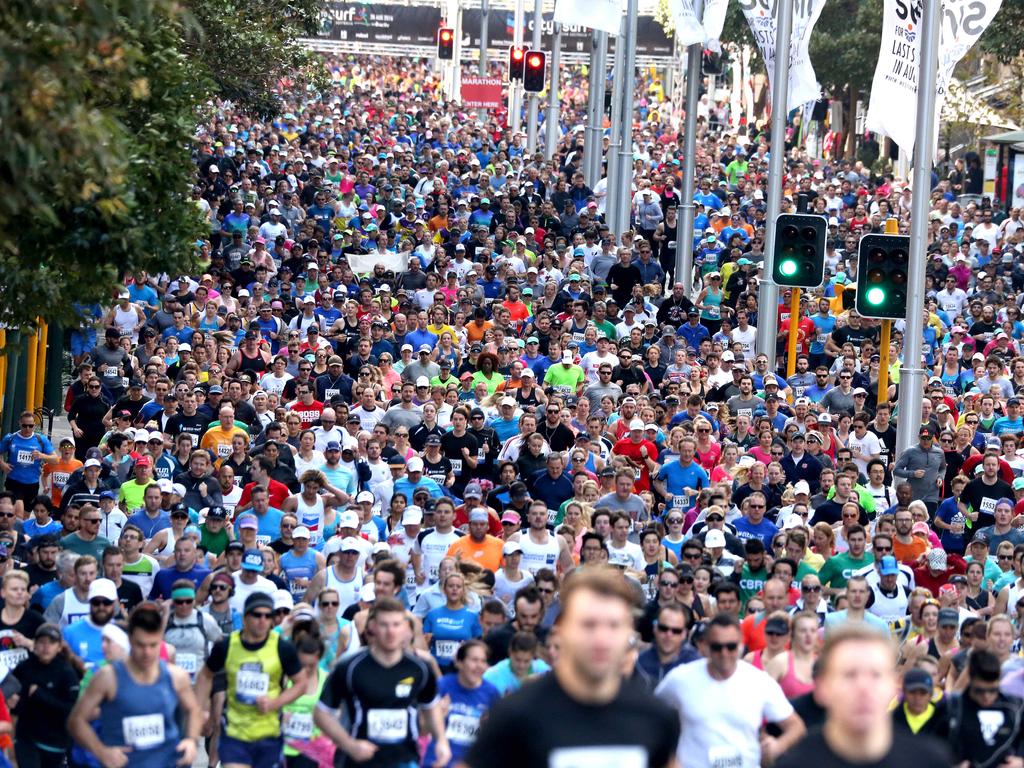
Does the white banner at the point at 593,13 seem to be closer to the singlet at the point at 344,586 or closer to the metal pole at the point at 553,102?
the metal pole at the point at 553,102

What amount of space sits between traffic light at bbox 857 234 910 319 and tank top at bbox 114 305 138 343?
28.4ft

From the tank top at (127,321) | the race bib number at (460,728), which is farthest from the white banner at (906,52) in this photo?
the race bib number at (460,728)

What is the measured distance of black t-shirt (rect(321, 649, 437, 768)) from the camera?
957 centimetres

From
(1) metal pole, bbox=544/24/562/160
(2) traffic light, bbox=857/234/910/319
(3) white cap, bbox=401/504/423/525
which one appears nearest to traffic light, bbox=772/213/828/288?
(2) traffic light, bbox=857/234/910/319

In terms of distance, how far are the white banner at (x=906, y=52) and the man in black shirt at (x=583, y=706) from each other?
53.5 feet

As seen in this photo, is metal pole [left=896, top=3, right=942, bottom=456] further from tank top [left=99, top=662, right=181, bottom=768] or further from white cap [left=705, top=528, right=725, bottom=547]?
tank top [left=99, top=662, right=181, bottom=768]

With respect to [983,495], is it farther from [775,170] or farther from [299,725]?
[299,725]

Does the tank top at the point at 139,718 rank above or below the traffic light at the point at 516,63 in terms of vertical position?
below

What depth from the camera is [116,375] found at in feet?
72.9

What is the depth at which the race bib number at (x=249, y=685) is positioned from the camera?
1101 cm

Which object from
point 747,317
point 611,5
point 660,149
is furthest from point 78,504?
point 660,149

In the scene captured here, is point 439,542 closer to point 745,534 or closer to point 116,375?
point 745,534

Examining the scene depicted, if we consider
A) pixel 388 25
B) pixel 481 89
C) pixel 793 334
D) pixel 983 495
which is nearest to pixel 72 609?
pixel 983 495

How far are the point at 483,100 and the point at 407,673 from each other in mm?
49235
